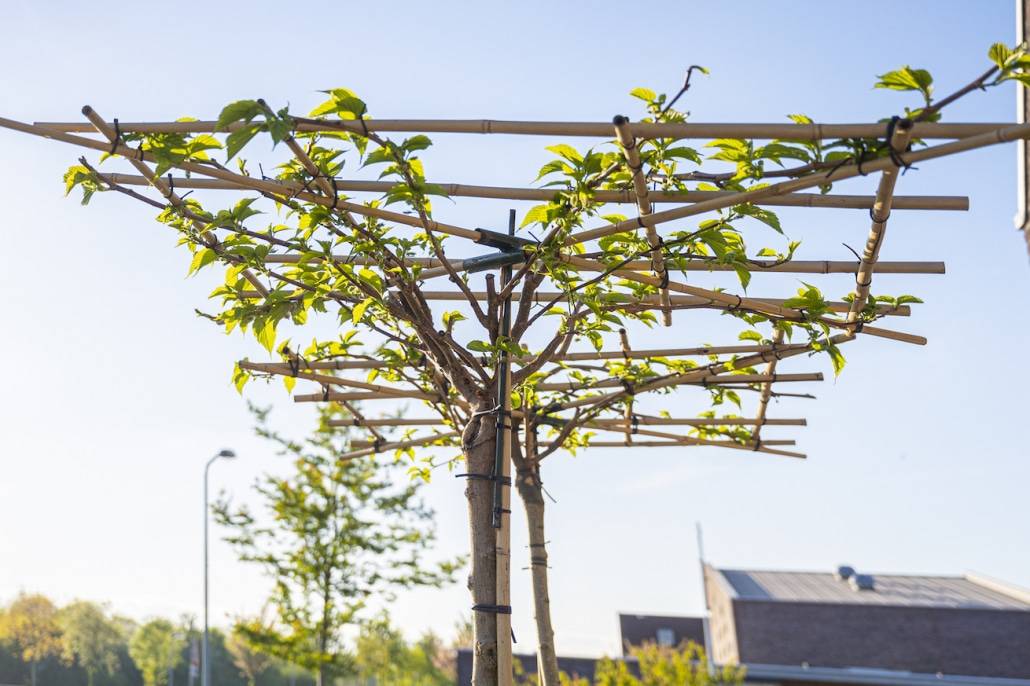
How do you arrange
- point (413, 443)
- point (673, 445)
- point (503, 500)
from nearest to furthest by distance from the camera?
point (503, 500) < point (413, 443) < point (673, 445)

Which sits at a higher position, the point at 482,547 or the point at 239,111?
the point at 239,111

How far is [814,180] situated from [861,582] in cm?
2335

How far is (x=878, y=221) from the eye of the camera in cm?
238

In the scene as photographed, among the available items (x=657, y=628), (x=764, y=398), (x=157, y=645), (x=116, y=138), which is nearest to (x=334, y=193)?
(x=116, y=138)

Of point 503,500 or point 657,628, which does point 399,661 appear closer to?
point 657,628

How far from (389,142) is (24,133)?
35.9 inches

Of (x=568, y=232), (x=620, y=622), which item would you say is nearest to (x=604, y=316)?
(x=568, y=232)

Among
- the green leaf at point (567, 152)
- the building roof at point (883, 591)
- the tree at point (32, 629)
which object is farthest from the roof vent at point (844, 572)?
the green leaf at point (567, 152)

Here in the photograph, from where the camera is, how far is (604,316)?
9.49 ft

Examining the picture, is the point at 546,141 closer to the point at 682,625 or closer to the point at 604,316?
the point at 604,316

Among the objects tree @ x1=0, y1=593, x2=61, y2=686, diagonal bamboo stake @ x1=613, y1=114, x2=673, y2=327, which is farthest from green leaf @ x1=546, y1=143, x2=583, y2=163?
tree @ x1=0, y1=593, x2=61, y2=686

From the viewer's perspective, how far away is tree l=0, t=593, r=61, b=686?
984 inches

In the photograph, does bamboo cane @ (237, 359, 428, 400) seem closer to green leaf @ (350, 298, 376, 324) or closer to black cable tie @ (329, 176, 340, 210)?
green leaf @ (350, 298, 376, 324)

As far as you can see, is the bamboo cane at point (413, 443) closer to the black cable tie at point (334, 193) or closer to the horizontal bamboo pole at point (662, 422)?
the horizontal bamboo pole at point (662, 422)
